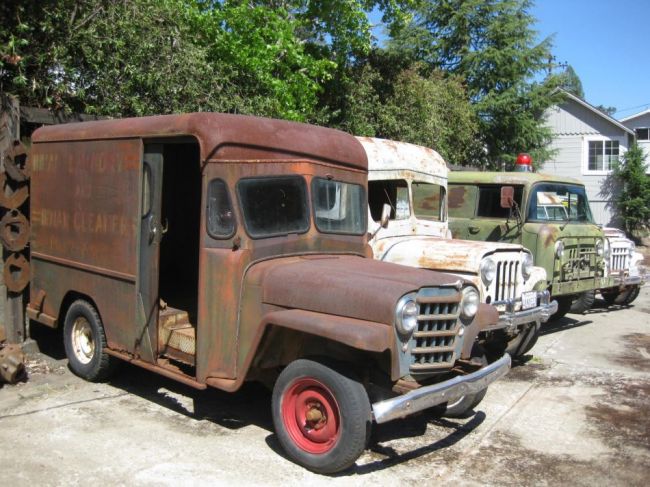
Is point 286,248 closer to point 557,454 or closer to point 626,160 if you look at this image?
point 557,454

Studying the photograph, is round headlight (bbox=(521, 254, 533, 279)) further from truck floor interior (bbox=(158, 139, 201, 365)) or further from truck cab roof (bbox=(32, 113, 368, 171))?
truck floor interior (bbox=(158, 139, 201, 365))

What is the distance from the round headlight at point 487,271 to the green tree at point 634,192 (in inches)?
859

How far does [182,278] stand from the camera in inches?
295

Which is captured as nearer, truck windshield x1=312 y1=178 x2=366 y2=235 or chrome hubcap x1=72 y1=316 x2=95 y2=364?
truck windshield x1=312 y1=178 x2=366 y2=235

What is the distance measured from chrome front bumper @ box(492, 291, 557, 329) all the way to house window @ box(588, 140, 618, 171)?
77.4 ft

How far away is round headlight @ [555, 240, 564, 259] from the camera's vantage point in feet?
30.1

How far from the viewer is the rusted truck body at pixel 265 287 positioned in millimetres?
4496

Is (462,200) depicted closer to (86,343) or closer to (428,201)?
(428,201)

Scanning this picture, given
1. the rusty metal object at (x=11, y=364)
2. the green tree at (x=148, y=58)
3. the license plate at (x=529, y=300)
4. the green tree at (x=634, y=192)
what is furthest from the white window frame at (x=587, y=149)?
the rusty metal object at (x=11, y=364)

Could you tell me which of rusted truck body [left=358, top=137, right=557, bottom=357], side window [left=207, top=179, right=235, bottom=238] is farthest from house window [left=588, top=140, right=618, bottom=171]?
side window [left=207, top=179, right=235, bottom=238]

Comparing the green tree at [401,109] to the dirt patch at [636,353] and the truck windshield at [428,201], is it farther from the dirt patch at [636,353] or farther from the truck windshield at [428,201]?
the dirt patch at [636,353]

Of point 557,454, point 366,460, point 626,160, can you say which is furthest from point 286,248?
point 626,160

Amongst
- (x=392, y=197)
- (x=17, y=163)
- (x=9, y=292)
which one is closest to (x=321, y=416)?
(x=392, y=197)

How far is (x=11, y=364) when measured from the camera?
620 centimetres
